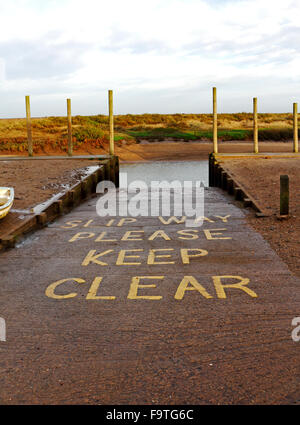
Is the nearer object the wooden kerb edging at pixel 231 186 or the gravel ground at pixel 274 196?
the gravel ground at pixel 274 196

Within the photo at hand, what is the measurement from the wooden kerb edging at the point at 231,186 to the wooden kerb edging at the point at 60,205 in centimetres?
436

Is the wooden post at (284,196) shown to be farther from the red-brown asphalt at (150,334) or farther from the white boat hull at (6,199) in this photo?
the white boat hull at (6,199)

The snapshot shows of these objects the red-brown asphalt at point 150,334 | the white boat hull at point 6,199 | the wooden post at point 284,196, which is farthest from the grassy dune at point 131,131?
the red-brown asphalt at point 150,334

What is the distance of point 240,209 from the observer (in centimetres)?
1033

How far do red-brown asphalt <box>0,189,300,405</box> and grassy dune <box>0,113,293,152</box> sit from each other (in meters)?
31.0

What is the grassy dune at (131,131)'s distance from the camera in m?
37.2

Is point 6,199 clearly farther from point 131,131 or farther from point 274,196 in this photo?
point 131,131

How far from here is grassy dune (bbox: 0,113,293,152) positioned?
122 ft

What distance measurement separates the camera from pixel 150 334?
4094 mm

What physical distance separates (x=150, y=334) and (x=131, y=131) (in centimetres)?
4579

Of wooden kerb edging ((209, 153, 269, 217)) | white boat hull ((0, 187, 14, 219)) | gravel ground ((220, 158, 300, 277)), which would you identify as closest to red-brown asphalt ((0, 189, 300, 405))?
gravel ground ((220, 158, 300, 277))

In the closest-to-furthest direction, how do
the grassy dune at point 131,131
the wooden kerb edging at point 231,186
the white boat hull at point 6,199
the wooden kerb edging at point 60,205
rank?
the wooden kerb edging at point 60,205, the white boat hull at point 6,199, the wooden kerb edging at point 231,186, the grassy dune at point 131,131
